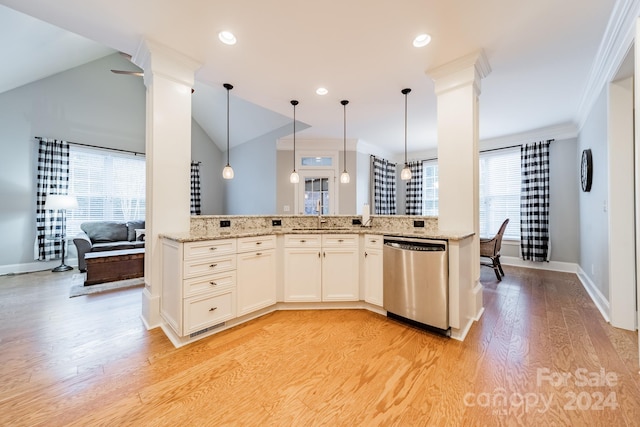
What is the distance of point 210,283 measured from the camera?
2221 mm

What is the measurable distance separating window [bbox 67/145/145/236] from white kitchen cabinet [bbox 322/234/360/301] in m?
5.44

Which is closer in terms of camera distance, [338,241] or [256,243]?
[256,243]

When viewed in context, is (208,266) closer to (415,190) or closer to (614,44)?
(614,44)

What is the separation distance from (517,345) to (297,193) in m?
4.48

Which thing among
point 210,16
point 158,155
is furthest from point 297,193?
point 210,16

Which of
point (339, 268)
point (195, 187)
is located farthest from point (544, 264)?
point (195, 187)

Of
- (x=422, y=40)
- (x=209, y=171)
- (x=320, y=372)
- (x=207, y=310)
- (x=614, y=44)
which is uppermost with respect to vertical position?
(x=422, y=40)

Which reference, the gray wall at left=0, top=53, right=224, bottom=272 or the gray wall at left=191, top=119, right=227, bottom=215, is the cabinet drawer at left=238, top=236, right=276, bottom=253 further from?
the gray wall at left=191, top=119, right=227, bottom=215

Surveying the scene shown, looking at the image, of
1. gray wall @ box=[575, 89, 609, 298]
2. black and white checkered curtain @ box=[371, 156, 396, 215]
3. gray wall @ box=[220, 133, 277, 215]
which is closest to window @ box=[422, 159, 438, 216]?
black and white checkered curtain @ box=[371, 156, 396, 215]

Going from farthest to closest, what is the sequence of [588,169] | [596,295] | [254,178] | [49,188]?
[254,178] → [49,188] → [588,169] → [596,295]

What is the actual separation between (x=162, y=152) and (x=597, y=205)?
4910 millimetres

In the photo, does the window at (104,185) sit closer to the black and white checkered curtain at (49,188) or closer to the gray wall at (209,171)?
the black and white checkered curtain at (49,188)

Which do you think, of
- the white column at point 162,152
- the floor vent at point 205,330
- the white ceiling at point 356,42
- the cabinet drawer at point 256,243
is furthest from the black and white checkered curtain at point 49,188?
the cabinet drawer at point 256,243

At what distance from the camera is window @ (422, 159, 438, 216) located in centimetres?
631
